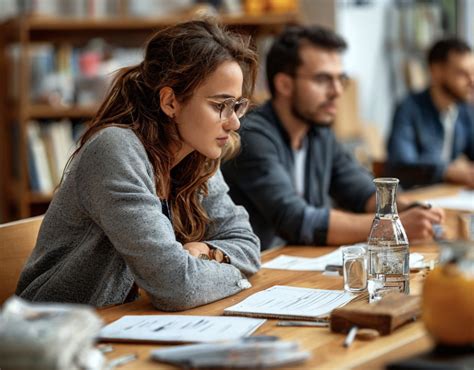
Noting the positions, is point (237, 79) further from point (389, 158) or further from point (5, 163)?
point (5, 163)

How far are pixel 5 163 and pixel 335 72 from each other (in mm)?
2166

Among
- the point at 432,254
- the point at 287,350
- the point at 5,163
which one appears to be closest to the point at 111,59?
the point at 5,163

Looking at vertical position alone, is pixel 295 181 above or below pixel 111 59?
below

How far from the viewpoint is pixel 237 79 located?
2.14 m

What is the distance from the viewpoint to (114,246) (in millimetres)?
1946

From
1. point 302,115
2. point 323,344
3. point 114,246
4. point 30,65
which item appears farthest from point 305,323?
point 30,65

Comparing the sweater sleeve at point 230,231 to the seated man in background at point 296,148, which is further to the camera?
the seated man in background at point 296,148

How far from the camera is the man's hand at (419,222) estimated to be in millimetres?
2589

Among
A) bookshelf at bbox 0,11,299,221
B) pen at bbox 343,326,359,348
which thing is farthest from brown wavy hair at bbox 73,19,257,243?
bookshelf at bbox 0,11,299,221

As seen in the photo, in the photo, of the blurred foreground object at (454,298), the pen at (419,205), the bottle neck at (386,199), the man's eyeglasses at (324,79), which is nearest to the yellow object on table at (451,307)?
the blurred foreground object at (454,298)

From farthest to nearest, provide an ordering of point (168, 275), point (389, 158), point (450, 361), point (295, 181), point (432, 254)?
point (389, 158)
point (295, 181)
point (432, 254)
point (168, 275)
point (450, 361)

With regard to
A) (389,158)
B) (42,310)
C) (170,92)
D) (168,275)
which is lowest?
(389,158)

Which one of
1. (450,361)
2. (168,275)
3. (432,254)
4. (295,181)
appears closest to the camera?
(450,361)

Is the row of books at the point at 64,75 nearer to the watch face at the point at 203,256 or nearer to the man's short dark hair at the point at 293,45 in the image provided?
the man's short dark hair at the point at 293,45
